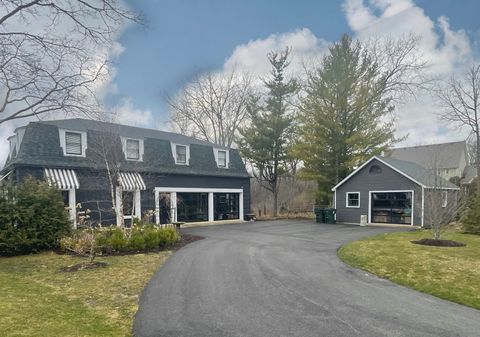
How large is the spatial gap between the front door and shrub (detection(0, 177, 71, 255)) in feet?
67.0

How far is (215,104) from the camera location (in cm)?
4041

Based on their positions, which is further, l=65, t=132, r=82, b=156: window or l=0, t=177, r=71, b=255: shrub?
l=65, t=132, r=82, b=156: window

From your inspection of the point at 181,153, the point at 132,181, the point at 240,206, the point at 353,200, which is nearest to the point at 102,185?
the point at 132,181

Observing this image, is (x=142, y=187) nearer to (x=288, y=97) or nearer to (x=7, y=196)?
(x=7, y=196)

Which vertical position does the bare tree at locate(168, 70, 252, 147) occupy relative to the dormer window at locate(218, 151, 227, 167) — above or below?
above

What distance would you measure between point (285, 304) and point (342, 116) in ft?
85.6

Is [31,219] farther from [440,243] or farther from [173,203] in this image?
[440,243]

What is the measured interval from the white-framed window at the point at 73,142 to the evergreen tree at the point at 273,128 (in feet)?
54.4

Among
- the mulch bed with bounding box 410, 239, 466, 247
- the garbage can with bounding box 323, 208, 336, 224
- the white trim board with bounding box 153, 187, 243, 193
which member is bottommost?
the garbage can with bounding box 323, 208, 336, 224

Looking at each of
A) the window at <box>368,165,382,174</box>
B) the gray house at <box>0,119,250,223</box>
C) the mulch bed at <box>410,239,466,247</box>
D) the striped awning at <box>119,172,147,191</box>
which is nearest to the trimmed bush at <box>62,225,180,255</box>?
the gray house at <box>0,119,250,223</box>

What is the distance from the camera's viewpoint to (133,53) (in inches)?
518

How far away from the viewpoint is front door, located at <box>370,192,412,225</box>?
22344 millimetres

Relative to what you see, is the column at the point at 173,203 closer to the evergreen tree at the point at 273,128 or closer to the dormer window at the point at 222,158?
the dormer window at the point at 222,158

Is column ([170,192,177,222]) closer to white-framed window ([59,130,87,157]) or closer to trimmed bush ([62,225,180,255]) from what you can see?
white-framed window ([59,130,87,157])
